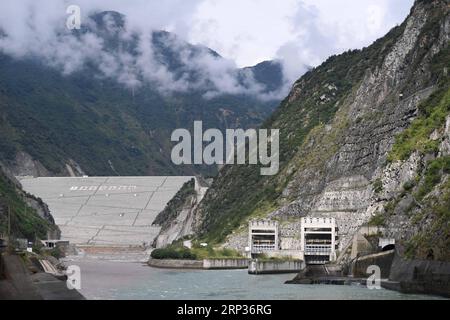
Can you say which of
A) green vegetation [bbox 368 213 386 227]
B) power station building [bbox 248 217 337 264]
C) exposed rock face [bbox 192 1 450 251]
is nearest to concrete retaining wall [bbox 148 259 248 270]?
power station building [bbox 248 217 337 264]

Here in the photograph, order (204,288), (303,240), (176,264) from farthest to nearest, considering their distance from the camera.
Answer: (176,264)
(303,240)
(204,288)

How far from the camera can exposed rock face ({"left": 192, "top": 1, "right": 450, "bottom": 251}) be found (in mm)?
124562

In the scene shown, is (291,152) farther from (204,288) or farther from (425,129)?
(204,288)

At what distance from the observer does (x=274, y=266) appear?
128 metres

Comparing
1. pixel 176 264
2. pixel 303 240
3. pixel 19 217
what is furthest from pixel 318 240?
pixel 19 217

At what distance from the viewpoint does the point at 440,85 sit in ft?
403

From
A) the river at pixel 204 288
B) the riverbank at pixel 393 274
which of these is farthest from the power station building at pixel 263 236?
the riverbank at pixel 393 274

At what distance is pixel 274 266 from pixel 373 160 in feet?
51.4

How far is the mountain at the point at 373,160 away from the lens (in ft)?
332

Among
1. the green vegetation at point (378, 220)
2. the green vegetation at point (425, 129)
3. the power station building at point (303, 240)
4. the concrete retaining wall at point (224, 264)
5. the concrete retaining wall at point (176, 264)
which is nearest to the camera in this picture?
the green vegetation at point (378, 220)

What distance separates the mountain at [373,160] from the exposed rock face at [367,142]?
163 millimetres

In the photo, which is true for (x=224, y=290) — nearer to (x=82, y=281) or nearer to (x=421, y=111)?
(x=82, y=281)

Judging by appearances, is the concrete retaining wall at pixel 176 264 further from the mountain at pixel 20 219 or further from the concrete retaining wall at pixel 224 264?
the mountain at pixel 20 219
